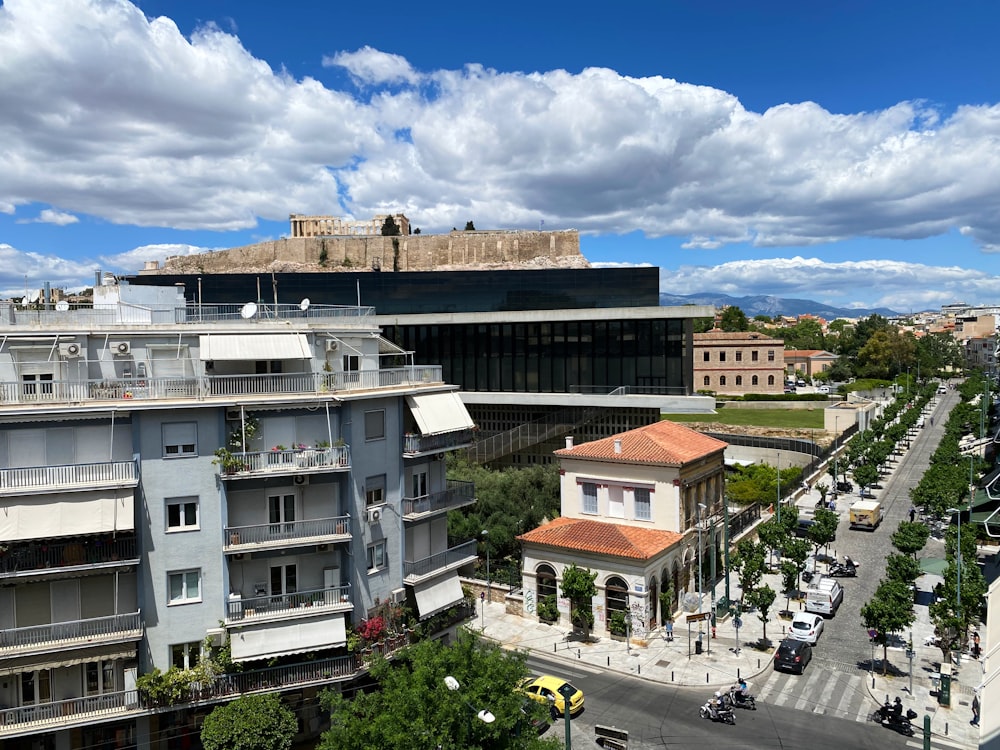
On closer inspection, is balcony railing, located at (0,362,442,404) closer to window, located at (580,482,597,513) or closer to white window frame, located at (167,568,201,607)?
white window frame, located at (167,568,201,607)

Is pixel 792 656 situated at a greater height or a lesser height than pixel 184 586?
lesser

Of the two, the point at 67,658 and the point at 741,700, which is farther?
the point at 741,700

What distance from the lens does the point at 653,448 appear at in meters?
38.6

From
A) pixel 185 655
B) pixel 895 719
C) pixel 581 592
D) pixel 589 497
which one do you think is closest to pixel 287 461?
pixel 185 655

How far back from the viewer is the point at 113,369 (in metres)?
24.7

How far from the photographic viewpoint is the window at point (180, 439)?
23.4 m

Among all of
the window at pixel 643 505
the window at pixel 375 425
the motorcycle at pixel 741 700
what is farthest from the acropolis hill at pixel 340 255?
the motorcycle at pixel 741 700

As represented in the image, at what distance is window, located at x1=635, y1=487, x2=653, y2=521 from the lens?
37.9 metres

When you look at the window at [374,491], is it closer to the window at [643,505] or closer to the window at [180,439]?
the window at [180,439]

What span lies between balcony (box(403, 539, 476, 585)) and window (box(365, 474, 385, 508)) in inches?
110

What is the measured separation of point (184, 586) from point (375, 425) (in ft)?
26.5

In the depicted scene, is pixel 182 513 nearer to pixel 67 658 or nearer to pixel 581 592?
pixel 67 658

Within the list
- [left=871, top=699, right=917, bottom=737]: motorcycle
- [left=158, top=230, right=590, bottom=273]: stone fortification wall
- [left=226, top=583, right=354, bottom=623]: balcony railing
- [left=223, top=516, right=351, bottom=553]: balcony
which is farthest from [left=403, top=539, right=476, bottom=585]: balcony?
[left=158, top=230, right=590, bottom=273]: stone fortification wall

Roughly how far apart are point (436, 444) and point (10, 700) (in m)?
15.4
